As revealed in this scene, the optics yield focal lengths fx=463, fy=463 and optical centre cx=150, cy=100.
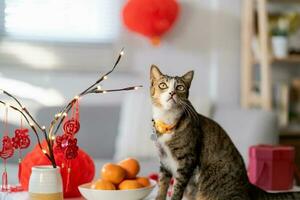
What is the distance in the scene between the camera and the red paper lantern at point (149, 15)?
2.99 meters

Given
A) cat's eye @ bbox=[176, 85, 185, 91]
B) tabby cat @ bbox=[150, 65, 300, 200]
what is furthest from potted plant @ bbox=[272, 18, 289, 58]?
cat's eye @ bbox=[176, 85, 185, 91]

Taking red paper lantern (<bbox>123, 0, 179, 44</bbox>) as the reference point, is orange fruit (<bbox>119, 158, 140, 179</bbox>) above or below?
below

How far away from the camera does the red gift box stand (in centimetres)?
158

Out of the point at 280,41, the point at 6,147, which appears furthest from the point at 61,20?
the point at 6,147

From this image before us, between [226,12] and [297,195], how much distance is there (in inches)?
83.0

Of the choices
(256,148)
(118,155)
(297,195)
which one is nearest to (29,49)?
(118,155)

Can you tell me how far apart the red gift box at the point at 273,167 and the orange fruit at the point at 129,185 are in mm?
488

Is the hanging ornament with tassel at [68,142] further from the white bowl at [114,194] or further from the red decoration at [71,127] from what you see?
the white bowl at [114,194]

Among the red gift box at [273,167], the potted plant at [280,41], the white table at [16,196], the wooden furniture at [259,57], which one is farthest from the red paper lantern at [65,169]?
the potted plant at [280,41]

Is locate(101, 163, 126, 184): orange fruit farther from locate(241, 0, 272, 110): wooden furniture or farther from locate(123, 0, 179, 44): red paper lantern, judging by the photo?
locate(123, 0, 179, 44): red paper lantern

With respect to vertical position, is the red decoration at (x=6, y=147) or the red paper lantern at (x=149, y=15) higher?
the red paper lantern at (x=149, y=15)

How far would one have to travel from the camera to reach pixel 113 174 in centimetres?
132

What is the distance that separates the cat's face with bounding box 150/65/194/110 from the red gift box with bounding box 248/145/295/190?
52 cm

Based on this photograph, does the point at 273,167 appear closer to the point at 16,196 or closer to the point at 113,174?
the point at 113,174
